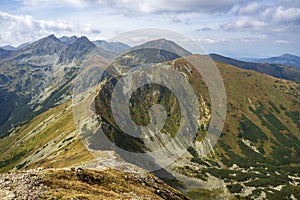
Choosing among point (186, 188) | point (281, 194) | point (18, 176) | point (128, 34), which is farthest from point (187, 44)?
point (281, 194)

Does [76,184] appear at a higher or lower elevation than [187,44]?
lower

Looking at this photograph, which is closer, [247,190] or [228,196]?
[228,196]

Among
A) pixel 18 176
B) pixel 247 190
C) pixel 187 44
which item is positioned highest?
pixel 187 44

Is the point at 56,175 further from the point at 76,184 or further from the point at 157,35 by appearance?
the point at 157,35

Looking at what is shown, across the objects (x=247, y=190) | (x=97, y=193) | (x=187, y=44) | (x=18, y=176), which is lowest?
(x=247, y=190)

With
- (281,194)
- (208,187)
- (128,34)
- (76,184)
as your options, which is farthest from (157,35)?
(281,194)

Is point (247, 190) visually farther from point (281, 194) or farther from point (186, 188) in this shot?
point (186, 188)

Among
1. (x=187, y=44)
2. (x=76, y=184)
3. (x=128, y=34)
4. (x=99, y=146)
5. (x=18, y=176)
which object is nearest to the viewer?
(x=18, y=176)

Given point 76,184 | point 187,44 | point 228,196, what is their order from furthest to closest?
point 228,196, point 187,44, point 76,184

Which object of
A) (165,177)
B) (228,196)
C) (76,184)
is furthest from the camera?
(165,177)

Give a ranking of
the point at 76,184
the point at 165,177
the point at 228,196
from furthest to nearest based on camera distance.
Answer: the point at 165,177, the point at 228,196, the point at 76,184
